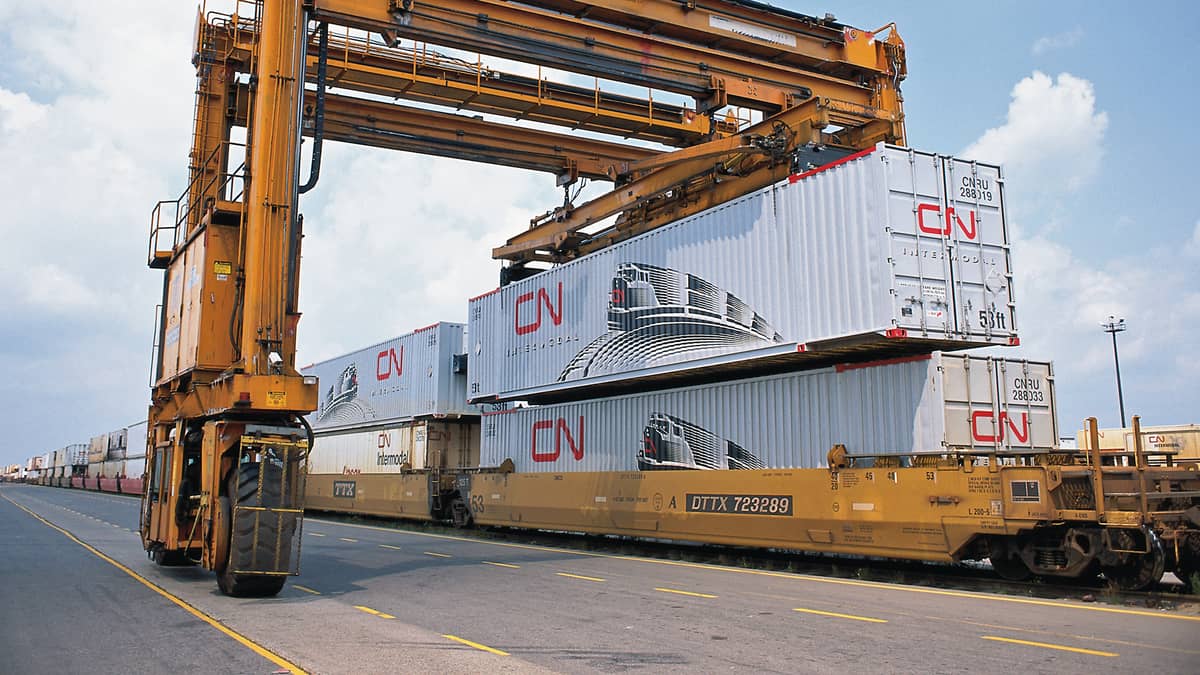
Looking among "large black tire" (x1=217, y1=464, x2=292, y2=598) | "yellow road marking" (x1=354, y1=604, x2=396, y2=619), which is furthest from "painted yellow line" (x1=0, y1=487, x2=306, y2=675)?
"yellow road marking" (x1=354, y1=604, x2=396, y2=619)

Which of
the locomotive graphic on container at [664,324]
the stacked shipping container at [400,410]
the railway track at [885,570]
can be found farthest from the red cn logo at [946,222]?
the stacked shipping container at [400,410]

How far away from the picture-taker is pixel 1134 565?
Answer: 1109 cm

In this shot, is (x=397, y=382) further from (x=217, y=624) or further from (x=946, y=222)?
(x=217, y=624)

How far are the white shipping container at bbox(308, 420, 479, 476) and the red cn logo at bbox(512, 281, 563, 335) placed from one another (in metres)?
6.34

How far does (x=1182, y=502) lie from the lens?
11.5 metres

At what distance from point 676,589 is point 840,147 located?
903cm

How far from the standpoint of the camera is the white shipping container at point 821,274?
13273mm

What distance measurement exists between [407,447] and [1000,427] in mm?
19701

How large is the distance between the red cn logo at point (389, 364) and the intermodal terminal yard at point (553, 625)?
51.9 feet

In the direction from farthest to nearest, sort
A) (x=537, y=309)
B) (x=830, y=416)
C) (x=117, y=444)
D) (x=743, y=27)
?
(x=117, y=444)
(x=537, y=309)
(x=743, y=27)
(x=830, y=416)

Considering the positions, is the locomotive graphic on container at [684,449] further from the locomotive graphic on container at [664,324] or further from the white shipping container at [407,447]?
the white shipping container at [407,447]

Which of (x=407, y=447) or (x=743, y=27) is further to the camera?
(x=407, y=447)

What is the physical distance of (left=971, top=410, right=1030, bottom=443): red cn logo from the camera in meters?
13.2

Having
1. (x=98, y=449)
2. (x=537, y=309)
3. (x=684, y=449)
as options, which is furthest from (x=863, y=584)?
(x=98, y=449)
